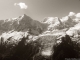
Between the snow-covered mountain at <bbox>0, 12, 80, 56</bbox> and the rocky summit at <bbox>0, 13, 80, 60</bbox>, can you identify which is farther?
the snow-covered mountain at <bbox>0, 12, 80, 56</bbox>

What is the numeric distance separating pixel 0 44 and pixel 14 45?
13.4 m

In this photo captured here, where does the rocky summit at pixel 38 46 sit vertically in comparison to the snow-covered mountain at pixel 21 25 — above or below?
below

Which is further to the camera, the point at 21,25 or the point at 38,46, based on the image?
the point at 21,25

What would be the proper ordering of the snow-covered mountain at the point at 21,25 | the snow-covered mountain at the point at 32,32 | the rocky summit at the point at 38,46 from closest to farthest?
the rocky summit at the point at 38,46 → the snow-covered mountain at the point at 32,32 → the snow-covered mountain at the point at 21,25

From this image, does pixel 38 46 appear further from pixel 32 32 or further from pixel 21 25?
pixel 21 25

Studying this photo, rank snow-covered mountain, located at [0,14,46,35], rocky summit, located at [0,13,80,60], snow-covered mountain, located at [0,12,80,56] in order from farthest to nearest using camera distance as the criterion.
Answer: snow-covered mountain, located at [0,14,46,35] → snow-covered mountain, located at [0,12,80,56] → rocky summit, located at [0,13,80,60]

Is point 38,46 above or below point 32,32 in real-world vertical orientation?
below

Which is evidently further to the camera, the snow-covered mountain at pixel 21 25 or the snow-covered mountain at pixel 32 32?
the snow-covered mountain at pixel 21 25

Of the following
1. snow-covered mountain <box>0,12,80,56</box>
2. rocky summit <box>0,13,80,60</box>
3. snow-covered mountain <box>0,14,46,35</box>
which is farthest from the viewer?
snow-covered mountain <box>0,14,46,35</box>

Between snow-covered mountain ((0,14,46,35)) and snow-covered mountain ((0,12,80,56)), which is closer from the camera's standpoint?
snow-covered mountain ((0,12,80,56))

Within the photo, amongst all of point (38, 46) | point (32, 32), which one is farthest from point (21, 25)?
point (38, 46)

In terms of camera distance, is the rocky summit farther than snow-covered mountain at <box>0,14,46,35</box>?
No

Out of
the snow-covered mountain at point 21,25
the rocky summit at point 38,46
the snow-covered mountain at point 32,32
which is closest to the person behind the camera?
the rocky summit at point 38,46

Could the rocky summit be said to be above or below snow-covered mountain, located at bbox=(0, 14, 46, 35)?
below
